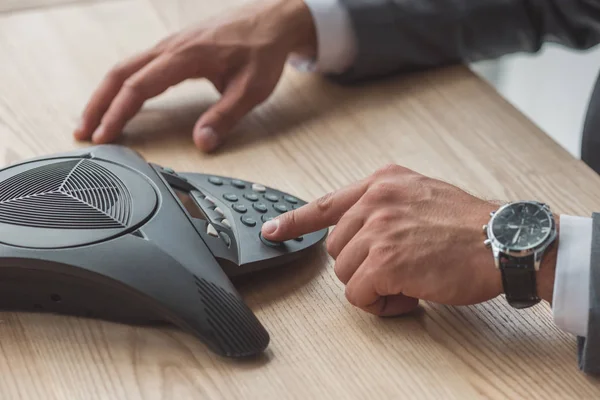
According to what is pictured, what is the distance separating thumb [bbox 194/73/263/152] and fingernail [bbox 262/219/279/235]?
0.78 feet

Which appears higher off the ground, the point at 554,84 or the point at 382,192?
the point at 382,192

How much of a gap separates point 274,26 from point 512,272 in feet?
1.71

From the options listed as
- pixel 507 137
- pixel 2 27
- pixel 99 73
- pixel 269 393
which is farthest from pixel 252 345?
pixel 2 27

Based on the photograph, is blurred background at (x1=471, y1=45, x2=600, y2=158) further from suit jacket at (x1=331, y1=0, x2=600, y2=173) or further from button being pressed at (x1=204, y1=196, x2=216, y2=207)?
button being pressed at (x1=204, y1=196, x2=216, y2=207)

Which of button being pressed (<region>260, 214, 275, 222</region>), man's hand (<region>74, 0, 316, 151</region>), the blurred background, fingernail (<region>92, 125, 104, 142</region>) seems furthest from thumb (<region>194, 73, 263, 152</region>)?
the blurred background

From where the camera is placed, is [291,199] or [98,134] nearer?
[291,199]

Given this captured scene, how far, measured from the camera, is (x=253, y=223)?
2.79ft

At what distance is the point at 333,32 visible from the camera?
1.18 meters

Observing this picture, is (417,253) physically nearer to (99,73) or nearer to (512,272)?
(512,272)

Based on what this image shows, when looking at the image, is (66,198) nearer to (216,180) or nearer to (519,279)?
(216,180)

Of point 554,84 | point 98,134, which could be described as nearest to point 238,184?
point 98,134

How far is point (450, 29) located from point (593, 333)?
1.87 feet

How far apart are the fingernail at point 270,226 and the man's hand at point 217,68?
0.24 meters

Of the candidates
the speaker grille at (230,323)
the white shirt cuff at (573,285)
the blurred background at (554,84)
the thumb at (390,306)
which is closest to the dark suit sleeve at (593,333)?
the white shirt cuff at (573,285)
